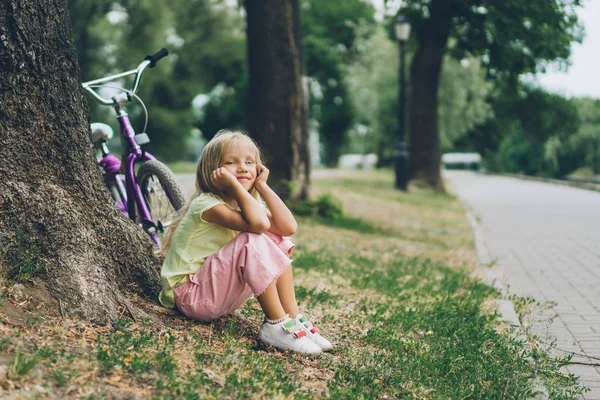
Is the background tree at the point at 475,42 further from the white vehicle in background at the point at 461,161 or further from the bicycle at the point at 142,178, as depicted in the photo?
the white vehicle in background at the point at 461,161

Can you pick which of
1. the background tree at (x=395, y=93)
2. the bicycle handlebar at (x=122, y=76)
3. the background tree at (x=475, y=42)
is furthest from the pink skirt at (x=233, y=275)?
the background tree at (x=395, y=93)

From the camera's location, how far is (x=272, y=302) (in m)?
3.93

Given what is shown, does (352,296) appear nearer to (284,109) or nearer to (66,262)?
(66,262)

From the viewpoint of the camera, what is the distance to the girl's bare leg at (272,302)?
154 inches

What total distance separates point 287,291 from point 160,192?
161cm

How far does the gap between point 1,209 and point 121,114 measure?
1.87 metres

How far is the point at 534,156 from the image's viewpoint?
4591 cm

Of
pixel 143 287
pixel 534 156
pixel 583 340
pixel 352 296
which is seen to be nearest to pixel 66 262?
pixel 143 287

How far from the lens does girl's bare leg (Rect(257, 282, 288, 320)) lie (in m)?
3.90

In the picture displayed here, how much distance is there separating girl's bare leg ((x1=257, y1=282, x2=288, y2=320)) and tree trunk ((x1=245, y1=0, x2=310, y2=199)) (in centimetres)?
730

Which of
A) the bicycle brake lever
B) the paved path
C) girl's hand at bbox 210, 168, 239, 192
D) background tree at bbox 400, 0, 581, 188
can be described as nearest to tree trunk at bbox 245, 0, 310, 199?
the paved path

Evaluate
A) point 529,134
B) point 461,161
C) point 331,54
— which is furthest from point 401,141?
point 461,161

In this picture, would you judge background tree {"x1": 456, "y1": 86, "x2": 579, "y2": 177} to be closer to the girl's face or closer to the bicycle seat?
the bicycle seat

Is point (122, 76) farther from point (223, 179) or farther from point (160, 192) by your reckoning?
point (223, 179)
